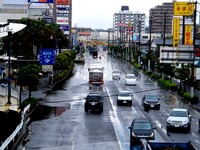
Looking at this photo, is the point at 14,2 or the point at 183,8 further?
the point at 14,2

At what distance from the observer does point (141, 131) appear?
28453 millimetres

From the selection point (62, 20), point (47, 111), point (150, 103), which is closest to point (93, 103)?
point (47, 111)

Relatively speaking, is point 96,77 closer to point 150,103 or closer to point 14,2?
point 150,103

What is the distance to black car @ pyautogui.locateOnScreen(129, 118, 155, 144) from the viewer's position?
2810 centimetres

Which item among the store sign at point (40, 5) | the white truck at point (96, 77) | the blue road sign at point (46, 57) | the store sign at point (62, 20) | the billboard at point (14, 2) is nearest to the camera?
the blue road sign at point (46, 57)

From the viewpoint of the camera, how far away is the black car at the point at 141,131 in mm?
28103

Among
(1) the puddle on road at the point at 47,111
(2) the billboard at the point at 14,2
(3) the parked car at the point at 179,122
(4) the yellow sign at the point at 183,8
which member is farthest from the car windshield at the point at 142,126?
(2) the billboard at the point at 14,2

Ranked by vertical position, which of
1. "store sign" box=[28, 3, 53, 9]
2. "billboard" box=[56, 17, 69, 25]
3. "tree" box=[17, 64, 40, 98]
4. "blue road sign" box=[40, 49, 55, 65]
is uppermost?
"store sign" box=[28, 3, 53, 9]

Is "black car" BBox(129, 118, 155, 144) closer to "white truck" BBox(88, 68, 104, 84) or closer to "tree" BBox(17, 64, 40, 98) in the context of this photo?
"tree" BBox(17, 64, 40, 98)

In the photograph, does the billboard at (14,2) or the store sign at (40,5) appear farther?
the store sign at (40,5)

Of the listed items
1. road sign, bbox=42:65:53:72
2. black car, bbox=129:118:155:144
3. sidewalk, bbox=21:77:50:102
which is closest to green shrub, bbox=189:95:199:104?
sidewalk, bbox=21:77:50:102

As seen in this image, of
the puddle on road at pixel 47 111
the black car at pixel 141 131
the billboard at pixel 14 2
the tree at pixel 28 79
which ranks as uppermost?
the billboard at pixel 14 2

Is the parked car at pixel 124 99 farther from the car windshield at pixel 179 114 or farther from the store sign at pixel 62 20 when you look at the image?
the store sign at pixel 62 20

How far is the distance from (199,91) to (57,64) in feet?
72.5
